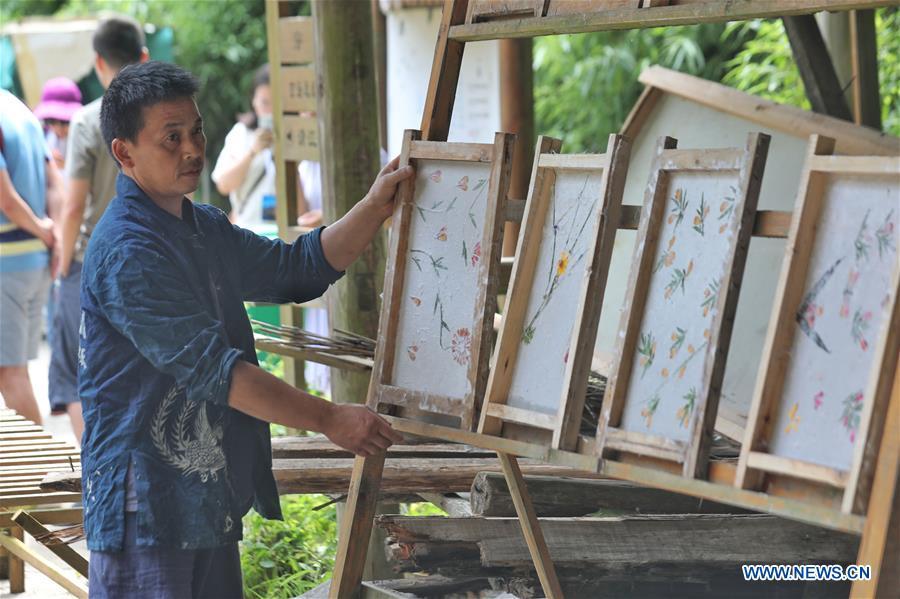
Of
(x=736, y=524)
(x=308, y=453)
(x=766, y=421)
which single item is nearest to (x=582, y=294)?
(x=766, y=421)

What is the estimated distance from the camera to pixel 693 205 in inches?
96.2

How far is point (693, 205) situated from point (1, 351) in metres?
4.02

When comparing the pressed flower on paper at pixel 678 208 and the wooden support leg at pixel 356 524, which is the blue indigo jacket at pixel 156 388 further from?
the pressed flower on paper at pixel 678 208

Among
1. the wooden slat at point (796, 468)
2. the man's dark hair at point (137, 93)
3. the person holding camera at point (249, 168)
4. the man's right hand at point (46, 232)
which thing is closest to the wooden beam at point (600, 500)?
the wooden slat at point (796, 468)

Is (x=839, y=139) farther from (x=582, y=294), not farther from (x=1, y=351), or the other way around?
(x=1, y=351)

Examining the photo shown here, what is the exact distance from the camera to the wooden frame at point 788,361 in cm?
212

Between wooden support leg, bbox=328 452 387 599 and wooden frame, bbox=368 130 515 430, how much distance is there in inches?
7.0

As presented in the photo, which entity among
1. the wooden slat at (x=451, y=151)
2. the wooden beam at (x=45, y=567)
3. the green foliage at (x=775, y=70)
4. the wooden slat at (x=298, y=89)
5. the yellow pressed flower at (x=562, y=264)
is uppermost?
the green foliage at (x=775, y=70)

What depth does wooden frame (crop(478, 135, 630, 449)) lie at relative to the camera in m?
2.58

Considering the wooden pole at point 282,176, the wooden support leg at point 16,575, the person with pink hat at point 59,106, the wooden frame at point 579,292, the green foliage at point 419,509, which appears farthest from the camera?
the person with pink hat at point 59,106

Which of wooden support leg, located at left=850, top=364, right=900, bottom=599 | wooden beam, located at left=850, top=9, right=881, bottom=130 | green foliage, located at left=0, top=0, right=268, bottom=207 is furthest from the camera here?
green foliage, located at left=0, top=0, right=268, bottom=207

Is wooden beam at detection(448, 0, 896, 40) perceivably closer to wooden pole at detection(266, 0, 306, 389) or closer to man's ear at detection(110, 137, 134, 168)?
man's ear at detection(110, 137, 134, 168)

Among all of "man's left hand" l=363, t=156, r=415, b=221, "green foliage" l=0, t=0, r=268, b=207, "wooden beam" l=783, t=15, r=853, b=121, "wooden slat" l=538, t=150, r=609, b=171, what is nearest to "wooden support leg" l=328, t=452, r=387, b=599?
"man's left hand" l=363, t=156, r=415, b=221

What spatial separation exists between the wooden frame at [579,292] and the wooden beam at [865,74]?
3.27 meters
